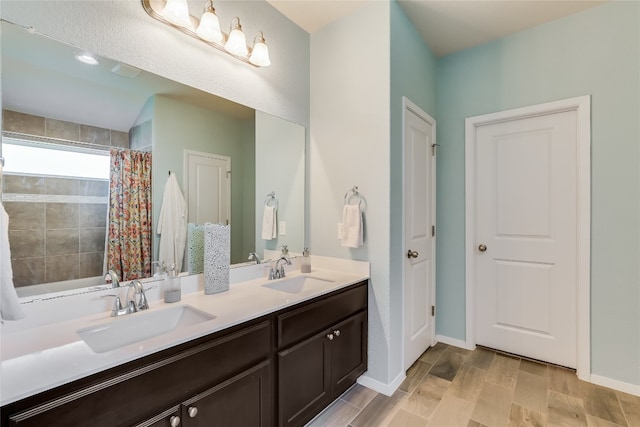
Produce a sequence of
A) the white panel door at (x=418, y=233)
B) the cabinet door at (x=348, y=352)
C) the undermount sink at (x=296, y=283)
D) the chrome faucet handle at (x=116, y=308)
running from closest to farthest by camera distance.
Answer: the chrome faucet handle at (x=116, y=308), the cabinet door at (x=348, y=352), the undermount sink at (x=296, y=283), the white panel door at (x=418, y=233)

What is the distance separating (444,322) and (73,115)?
9.80ft

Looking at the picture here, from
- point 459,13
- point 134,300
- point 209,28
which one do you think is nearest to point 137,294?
point 134,300

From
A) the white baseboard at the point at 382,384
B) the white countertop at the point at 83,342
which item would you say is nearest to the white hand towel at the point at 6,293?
the white countertop at the point at 83,342

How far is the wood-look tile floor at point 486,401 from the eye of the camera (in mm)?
1710

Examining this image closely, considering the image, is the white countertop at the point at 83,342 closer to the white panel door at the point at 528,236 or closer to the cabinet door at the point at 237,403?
the cabinet door at the point at 237,403

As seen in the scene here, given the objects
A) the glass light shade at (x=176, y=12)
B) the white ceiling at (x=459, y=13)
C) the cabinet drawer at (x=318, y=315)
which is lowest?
the cabinet drawer at (x=318, y=315)

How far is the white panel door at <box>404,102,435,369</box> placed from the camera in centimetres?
221

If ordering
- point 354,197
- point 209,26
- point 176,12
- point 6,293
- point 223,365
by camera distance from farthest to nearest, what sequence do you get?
point 354,197 → point 209,26 → point 176,12 → point 223,365 → point 6,293

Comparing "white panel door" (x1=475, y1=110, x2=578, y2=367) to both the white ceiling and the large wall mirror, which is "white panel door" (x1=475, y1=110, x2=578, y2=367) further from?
the large wall mirror

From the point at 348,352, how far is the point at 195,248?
113 cm

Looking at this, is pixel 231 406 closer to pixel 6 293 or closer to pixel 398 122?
pixel 6 293

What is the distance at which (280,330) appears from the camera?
55.6 inches

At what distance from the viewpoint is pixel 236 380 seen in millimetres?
1207

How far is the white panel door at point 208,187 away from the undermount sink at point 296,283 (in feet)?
1.63
